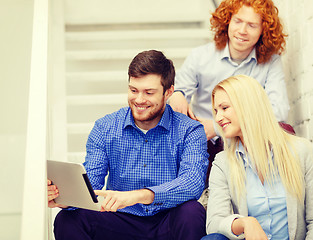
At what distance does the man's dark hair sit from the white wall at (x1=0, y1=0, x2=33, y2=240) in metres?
1.83

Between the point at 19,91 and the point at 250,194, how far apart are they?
7.61ft

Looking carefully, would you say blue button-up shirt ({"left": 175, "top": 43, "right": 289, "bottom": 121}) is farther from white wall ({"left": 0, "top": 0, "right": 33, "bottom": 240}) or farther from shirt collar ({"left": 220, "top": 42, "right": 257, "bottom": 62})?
white wall ({"left": 0, "top": 0, "right": 33, "bottom": 240})

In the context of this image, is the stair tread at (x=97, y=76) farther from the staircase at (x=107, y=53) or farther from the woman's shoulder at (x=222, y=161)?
the woman's shoulder at (x=222, y=161)

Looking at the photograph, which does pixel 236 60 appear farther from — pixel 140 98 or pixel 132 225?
pixel 132 225

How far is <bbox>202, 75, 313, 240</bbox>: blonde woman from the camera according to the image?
1.76 meters

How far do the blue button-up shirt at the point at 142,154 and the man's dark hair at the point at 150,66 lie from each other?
16cm

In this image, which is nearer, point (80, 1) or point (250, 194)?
point (250, 194)

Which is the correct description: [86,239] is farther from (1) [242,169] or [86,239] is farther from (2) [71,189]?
(1) [242,169]

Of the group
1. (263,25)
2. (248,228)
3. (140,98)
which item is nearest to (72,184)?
(140,98)

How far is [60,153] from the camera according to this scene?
2900mm

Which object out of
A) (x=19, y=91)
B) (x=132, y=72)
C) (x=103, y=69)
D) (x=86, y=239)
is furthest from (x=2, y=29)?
(x=86, y=239)

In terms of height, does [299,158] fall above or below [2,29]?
below

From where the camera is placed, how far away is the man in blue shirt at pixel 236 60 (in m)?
2.48

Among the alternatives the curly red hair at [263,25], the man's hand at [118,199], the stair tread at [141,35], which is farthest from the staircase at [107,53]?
the man's hand at [118,199]
